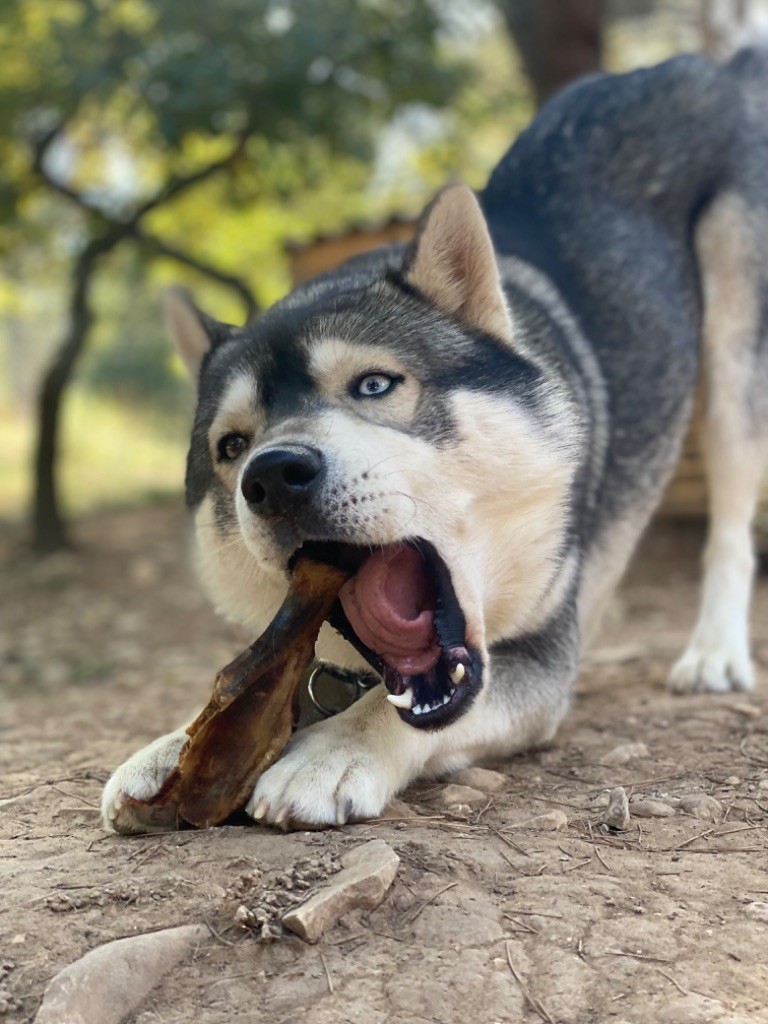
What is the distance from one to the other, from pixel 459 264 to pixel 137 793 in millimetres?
1689

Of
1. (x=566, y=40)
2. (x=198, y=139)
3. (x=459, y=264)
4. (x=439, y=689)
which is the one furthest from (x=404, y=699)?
(x=198, y=139)

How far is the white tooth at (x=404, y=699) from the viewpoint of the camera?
101 inches

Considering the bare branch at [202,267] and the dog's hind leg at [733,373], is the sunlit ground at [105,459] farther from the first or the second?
the dog's hind leg at [733,373]

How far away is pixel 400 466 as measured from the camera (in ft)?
8.58

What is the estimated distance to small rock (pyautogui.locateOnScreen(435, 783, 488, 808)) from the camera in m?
2.82

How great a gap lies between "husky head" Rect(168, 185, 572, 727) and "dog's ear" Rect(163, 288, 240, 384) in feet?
0.20

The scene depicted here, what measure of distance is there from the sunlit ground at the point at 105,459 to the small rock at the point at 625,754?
1024 cm

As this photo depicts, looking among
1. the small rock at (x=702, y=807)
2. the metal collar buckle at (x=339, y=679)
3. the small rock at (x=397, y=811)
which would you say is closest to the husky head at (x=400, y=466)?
the metal collar buckle at (x=339, y=679)

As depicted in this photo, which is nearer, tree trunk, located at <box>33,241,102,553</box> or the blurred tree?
the blurred tree

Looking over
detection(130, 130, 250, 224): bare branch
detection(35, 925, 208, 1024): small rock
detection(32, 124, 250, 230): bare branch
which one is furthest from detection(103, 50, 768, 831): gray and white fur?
detection(32, 124, 250, 230): bare branch

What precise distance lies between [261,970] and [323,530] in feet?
3.11

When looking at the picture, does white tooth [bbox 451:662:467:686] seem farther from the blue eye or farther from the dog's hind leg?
the dog's hind leg

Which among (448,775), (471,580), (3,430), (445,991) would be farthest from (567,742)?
(3,430)

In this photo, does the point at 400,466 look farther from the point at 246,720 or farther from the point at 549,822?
the point at 549,822
